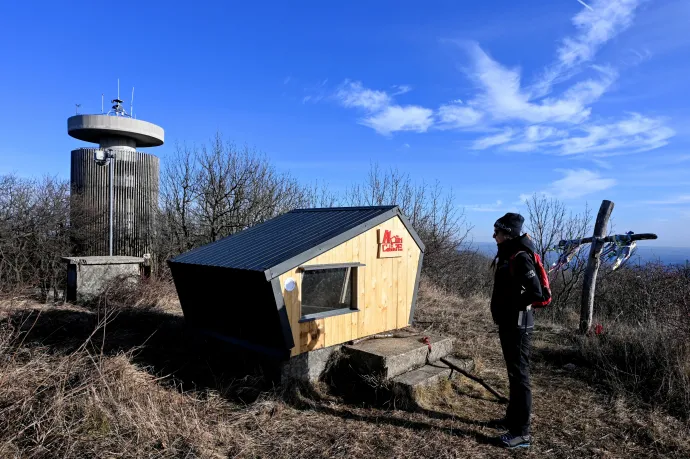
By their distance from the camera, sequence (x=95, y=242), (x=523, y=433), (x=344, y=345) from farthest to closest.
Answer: (x=95, y=242)
(x=344, y=345)
(x=523, y=433)

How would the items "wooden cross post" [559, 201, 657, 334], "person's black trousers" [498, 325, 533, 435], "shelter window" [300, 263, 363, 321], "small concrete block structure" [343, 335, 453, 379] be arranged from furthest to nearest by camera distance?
1. "wooden cross post" [559, 201, 657, 334]
2. "shelter window" [300, 263, 363, 321]
3. "small concrete block structure" [343, 335, 453, 379]
4. "person's black trousers" [498, 325, 533, 435]

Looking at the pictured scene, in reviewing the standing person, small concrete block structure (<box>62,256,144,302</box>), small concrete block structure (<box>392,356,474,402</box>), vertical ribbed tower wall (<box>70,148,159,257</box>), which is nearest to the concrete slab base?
small concrete block structure (<box>392,356,474,402</box>)

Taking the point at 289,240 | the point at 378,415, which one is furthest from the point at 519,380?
the point at 289,240

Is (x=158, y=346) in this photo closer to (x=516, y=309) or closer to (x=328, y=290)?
(x=328, y=290)

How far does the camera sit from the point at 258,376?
570cm

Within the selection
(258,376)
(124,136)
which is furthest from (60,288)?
(258,376)

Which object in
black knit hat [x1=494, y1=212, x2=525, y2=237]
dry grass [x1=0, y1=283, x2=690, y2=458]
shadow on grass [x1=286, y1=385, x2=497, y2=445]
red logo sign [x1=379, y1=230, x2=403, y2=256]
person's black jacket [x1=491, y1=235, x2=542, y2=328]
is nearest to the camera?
dry grass [x1=0, y1=283, x2=690, y2=458]

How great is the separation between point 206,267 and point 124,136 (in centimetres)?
1267

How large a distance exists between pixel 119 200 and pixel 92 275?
20.5 ft

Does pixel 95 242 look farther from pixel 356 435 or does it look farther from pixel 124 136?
pixel 356 435

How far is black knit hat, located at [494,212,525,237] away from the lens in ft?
14.3

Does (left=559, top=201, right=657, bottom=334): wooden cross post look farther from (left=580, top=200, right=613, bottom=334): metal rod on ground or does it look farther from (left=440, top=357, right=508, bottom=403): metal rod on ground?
(left=440, top=357, right=508, bottom=403): metal rod on ground

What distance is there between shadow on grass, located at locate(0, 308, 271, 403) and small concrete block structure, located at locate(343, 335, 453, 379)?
124 cm

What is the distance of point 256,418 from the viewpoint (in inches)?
184
